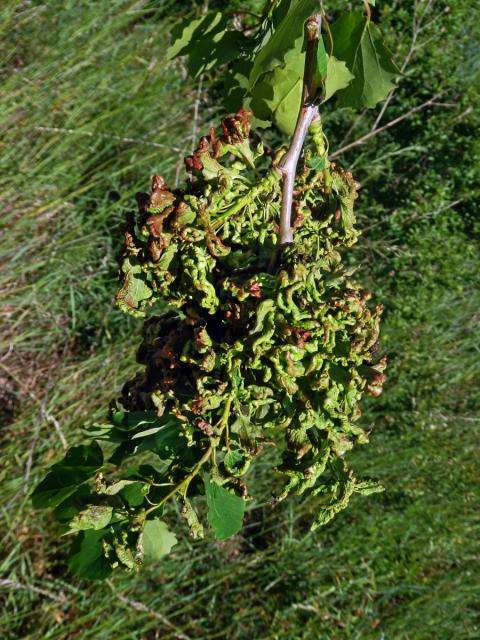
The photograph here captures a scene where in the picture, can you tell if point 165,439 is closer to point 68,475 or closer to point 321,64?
point 68,475

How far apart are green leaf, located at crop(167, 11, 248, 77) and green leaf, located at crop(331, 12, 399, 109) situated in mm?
226

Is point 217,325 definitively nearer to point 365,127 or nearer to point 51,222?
point 51,222

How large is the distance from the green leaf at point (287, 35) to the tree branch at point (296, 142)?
0.11 m

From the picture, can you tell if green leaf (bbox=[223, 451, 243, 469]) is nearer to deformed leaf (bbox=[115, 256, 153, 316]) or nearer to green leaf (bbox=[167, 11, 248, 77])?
deformed leaf (bbox=[115, 256, 153, 316])

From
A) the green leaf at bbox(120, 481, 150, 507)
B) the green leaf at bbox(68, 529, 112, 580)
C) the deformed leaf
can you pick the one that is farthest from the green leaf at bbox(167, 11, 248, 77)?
the green leaf at bbox(68, 529, 112, 580)

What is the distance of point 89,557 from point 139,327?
174cm

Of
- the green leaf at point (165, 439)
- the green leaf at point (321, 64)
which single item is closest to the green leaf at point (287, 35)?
the green leaf at point (321, 64)

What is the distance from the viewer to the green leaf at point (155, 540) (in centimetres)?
110

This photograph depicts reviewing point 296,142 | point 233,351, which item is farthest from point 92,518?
point 296,142

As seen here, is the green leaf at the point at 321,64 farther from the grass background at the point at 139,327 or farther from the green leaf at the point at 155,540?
the grass background at the point at 139,327

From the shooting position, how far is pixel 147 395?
1154mm

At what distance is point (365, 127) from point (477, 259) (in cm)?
86

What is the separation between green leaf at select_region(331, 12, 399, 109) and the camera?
958 millimetres

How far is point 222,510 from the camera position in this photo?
1005 mm
